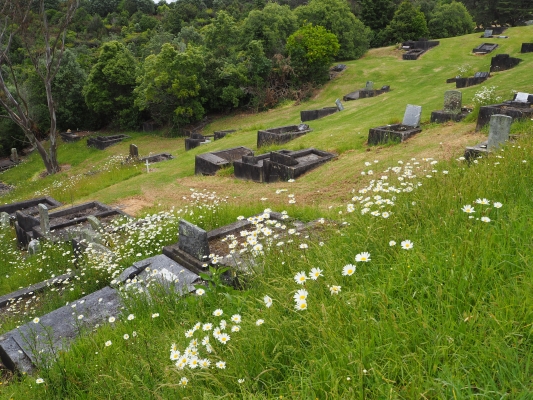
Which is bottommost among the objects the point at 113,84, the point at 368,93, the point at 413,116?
the point at 368,93

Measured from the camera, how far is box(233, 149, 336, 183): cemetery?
12797 millimetres

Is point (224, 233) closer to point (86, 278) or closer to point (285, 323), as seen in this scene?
point (86, 278)

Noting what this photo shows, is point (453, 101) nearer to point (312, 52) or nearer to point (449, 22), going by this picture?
point (312, 52)

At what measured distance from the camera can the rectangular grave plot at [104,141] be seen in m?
30.9

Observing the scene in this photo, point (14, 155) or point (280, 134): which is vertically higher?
point (280, 134)

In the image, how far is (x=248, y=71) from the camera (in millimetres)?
32469

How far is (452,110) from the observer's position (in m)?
13.5

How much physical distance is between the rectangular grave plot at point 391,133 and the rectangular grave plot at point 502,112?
1919 mm

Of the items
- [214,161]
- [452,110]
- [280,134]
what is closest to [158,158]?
[214,161]

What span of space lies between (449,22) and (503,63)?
19.9m

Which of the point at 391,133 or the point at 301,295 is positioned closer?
the point at 301,295

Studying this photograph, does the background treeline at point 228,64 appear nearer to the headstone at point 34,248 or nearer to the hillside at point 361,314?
the headstone at point 34,248

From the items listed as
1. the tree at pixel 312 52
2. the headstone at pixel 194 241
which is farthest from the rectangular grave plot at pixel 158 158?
the headstone at pixel 194 241

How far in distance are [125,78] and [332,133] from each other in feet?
80.7
